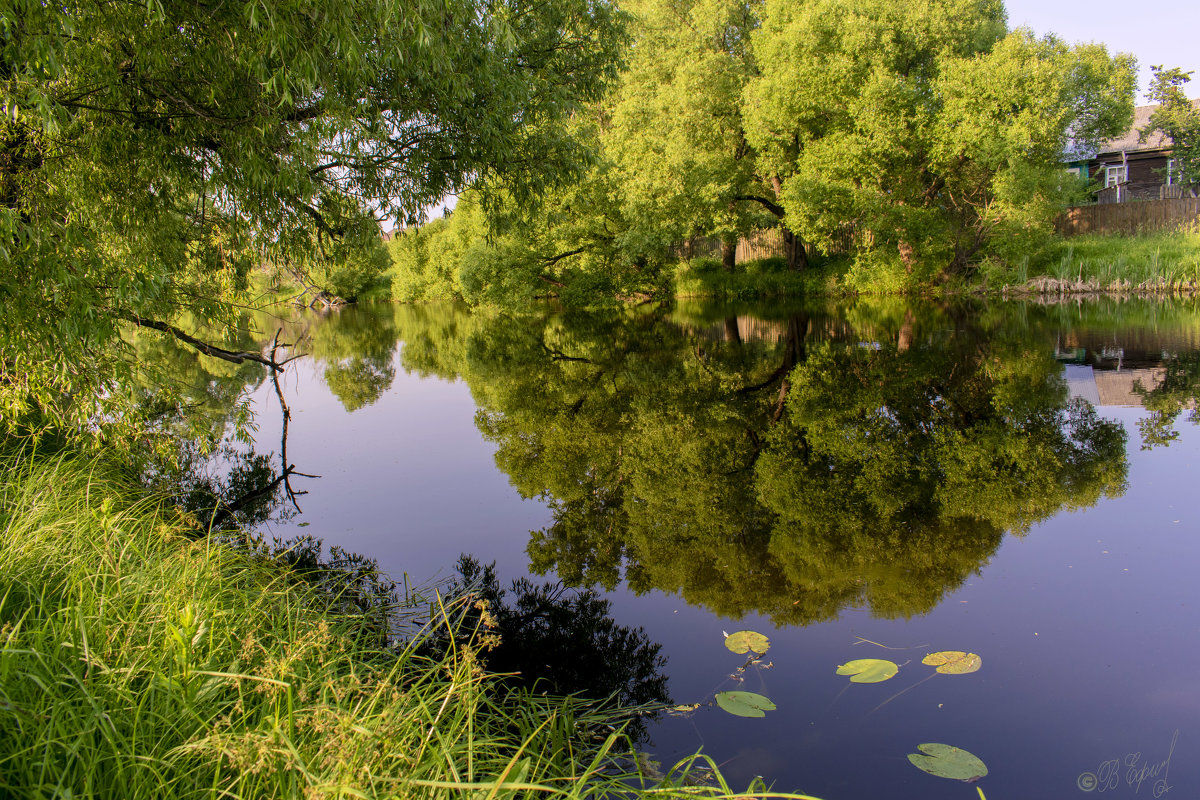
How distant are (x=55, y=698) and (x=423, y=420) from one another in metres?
9.10


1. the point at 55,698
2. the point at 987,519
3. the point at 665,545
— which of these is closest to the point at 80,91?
the point at 55,698

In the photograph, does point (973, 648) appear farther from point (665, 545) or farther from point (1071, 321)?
point (1071, 321)

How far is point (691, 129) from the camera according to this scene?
23516 mm

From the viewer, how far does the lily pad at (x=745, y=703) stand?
3.66 m

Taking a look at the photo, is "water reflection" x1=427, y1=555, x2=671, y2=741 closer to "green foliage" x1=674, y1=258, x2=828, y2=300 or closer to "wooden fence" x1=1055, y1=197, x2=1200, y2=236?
"green foliage" x1=674, y1=258, x2=828, y2=300

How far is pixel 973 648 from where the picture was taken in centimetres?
407

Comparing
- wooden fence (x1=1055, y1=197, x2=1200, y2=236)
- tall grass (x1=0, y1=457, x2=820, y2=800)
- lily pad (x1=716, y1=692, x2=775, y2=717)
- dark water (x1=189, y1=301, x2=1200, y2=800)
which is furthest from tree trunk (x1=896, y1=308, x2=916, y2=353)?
tall grass (x1=0, y1=457, x2=820, y2=800)

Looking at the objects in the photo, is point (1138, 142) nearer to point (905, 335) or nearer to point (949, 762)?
point (905, 335)

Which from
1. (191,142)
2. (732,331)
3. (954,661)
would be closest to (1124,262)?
(732,331)

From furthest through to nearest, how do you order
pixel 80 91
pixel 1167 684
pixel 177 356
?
pixel 177 356, pixel 80 91, pixel 1167 684

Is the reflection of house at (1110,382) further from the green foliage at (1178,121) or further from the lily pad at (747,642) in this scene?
the green foliage at (1178,121)

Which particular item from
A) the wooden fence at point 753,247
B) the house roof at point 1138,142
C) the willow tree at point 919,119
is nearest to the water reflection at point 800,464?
the willow tree at point 919,119

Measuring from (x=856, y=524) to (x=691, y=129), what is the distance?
2011 cm

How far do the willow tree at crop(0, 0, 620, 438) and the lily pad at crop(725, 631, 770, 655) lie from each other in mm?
4097
